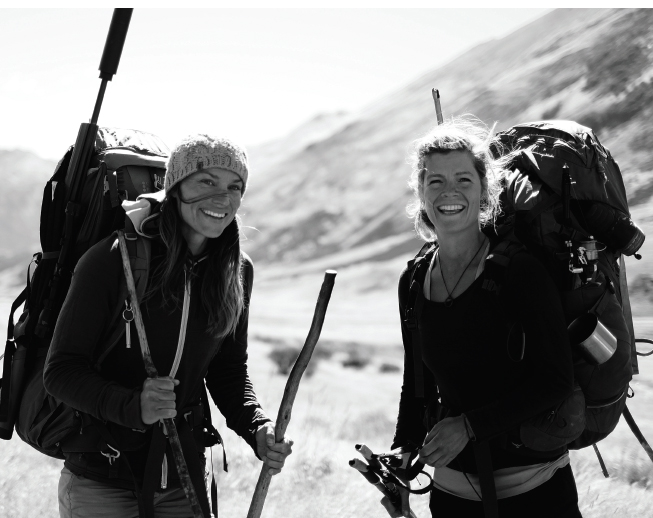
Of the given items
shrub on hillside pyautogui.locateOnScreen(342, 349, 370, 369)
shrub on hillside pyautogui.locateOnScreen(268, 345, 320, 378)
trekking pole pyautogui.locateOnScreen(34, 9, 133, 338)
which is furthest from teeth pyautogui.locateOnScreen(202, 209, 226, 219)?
shrub on hillside pyautogui.locateOnScreen(342, 349, 370, 369)

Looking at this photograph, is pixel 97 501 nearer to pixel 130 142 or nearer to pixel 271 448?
pixel 271 448

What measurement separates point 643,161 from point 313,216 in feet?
79.7

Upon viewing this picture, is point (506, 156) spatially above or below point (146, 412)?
above

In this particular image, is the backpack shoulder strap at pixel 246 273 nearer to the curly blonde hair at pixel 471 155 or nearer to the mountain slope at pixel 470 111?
the curly blonde hair at pixel 471 155

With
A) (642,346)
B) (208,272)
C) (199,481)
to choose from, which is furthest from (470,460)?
(642,346)

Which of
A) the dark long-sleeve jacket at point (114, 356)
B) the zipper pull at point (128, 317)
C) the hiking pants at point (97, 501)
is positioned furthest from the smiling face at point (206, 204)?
the hiking pants at point (97, 501)

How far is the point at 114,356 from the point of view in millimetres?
2463

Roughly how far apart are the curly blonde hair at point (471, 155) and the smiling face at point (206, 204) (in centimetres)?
75

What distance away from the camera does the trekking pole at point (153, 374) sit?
92.6 inches

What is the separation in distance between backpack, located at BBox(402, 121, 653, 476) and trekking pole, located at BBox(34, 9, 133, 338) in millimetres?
1370

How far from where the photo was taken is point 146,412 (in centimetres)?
229

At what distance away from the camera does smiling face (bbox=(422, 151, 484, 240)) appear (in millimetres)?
Answer: 2490

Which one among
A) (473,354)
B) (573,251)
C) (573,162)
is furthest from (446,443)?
(573,162)

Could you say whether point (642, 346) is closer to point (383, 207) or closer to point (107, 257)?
point (107, 257)
